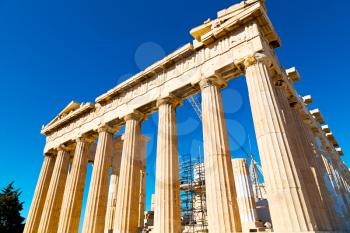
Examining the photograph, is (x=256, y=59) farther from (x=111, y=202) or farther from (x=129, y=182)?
(x=111, y=202)

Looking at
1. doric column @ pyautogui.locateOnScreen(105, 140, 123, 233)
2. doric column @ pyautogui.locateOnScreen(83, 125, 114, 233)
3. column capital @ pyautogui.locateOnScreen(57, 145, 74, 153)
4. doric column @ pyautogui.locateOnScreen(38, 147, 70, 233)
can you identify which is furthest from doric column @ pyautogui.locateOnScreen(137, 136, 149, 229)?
doric column @ pyautogui.locateOnScreen(38, 147, 70, 233)

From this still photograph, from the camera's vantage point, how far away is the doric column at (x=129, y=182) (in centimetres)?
1556

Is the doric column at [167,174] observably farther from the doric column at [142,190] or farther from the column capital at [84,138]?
the doric column at [142,190]

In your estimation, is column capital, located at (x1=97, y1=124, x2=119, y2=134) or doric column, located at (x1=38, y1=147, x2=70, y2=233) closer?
column capital, located at (x1=97, y1=124, x2=119, y2=134)

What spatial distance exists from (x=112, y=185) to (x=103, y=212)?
10217 millimetres

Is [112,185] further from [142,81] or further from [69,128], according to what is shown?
[142,81]

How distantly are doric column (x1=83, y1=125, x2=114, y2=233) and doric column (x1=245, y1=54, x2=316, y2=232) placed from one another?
13.3 meters

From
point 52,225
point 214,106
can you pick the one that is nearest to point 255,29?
point 214,106

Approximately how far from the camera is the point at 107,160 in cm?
2050

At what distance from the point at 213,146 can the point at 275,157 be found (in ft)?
11.8

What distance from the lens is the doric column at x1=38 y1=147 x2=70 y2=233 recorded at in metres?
22.0

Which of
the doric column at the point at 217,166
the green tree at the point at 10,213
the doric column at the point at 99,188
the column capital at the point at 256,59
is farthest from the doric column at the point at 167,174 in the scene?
the green tree at the point at 10,213

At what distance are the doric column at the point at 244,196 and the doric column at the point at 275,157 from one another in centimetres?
798

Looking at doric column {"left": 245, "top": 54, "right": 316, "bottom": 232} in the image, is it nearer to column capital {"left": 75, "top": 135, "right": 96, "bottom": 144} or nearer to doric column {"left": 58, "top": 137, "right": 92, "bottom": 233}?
doric column {"left": 58, "top": 137, "right": 92, "bottom": 233}
